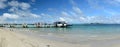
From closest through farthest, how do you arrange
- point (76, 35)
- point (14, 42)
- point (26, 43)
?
point (14, 42) < point (26, 43) < point (76, 35)


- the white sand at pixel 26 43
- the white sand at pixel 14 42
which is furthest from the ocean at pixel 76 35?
the white sand at pixel 14 42

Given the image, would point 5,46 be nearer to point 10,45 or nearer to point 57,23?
point 10,45

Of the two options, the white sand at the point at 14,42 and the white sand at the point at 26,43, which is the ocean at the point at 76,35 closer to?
the white sand at the point at 26,43

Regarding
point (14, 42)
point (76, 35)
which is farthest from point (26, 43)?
point (76, 35)

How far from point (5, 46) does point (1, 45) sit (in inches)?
13.1

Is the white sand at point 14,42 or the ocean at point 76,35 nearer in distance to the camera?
the white sand at point 14,42

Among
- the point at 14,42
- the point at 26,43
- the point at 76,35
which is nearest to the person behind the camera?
the point at 14,42

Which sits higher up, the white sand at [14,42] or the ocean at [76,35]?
the white sand at [14,42]

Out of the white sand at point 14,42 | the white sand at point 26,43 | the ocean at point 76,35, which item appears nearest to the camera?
the white sand at point 14,42

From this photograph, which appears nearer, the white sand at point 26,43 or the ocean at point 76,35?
the white sand at point 26,43

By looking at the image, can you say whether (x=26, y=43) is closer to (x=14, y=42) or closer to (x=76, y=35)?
(x=14, y=42)

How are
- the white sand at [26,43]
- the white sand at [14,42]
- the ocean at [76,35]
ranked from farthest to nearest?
the ocean at [76,35]
the white sand at [26,43]
the white sand at [14,42]

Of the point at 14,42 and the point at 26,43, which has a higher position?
the point at 14,42

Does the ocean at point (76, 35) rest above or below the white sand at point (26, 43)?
below
